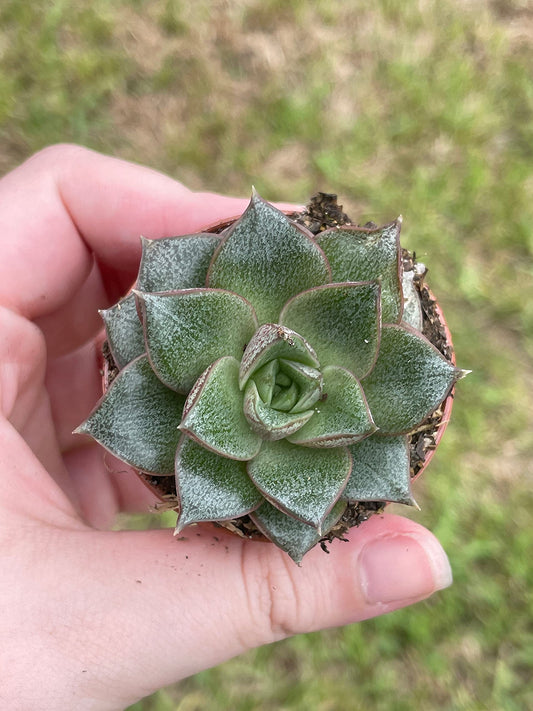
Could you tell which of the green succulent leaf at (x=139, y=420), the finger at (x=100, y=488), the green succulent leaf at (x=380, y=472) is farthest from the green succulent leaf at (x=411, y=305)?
the finger at (x=100, y=488)

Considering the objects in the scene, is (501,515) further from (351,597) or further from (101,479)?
(101,479)

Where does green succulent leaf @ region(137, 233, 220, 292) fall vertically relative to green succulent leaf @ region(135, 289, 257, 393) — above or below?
above

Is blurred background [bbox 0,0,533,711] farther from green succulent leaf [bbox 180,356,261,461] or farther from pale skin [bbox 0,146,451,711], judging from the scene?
green succulent leaf [bbox 180,356,261,461]

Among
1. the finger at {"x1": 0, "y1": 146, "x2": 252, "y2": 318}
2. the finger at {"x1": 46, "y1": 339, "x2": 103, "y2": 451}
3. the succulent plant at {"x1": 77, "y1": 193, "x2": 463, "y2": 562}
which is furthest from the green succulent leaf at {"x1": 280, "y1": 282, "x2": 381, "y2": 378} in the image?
the finger at {"x1": 46, "y1": 339, "x2": 103, "y2": 451}

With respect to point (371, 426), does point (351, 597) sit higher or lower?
lower

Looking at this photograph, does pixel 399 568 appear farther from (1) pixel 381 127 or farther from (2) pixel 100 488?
(1) pixel 381 127

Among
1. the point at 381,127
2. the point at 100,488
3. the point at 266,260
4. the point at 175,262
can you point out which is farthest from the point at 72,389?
the point at 381,127

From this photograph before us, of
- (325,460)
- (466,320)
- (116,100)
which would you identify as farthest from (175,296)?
(116,100)
